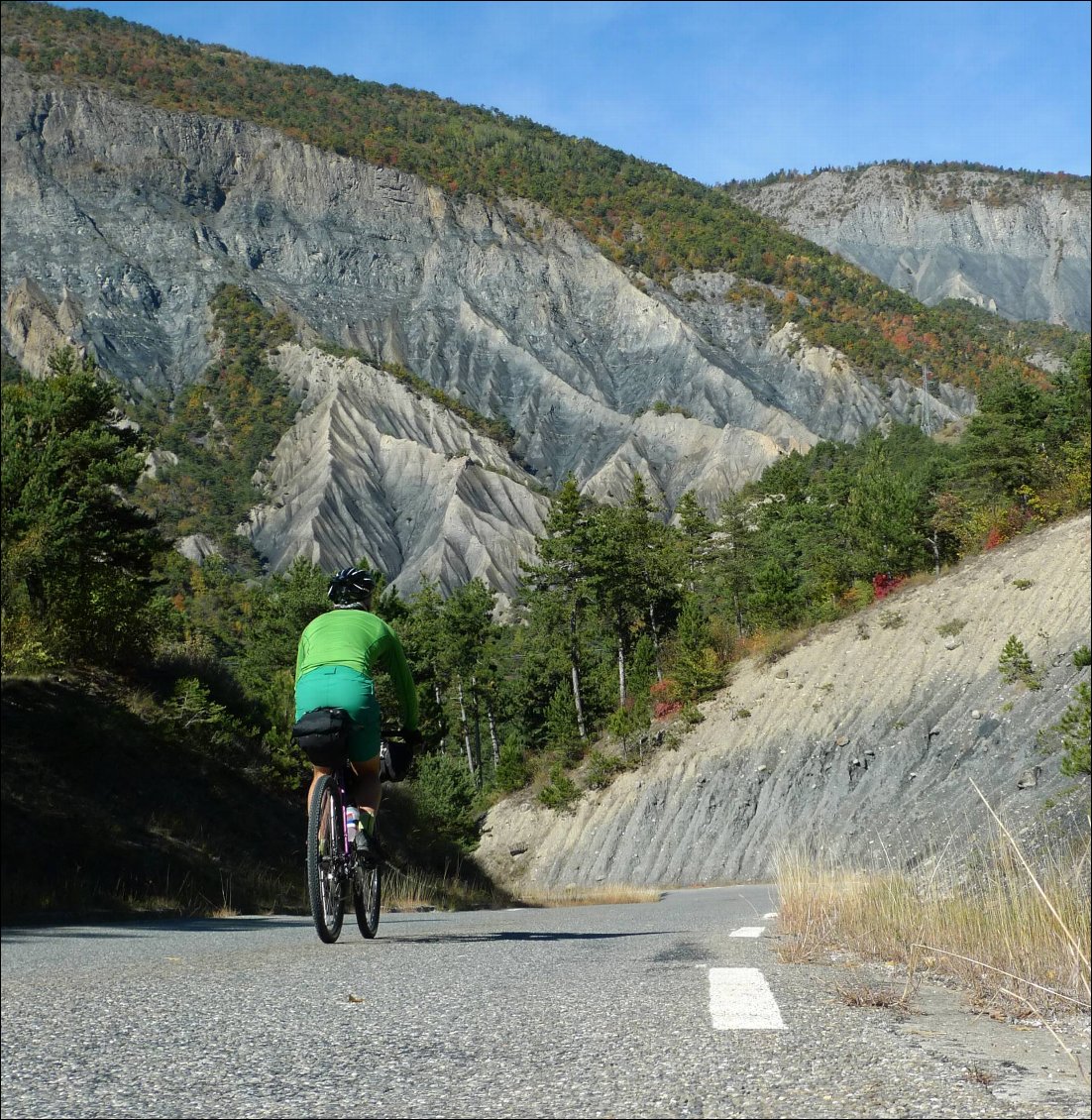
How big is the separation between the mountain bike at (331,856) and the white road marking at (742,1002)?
7.94 ft

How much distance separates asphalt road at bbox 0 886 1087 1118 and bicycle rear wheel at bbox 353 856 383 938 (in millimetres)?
314

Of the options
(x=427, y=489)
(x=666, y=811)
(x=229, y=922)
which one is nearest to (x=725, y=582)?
(x=666, y=811)

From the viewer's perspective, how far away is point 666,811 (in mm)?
47656

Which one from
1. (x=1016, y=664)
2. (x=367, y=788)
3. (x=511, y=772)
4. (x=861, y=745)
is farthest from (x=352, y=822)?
(x=511, y=772)

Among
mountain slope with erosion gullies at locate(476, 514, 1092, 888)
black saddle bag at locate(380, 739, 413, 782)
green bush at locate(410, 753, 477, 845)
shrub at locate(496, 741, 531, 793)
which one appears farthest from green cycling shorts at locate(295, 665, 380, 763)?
shrub at locate(496, 741, 531, 793)

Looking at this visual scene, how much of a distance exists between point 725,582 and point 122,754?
5217 cm

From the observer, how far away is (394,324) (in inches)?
6334

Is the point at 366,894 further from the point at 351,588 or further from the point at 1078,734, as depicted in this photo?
the point at 1078,734

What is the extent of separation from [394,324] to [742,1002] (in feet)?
529

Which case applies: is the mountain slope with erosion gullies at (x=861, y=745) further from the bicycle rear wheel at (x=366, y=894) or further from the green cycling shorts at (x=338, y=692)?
the green cycling shorts at (x=338, y=692)

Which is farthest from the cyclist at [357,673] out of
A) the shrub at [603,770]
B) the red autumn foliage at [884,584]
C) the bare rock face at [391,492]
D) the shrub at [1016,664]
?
the bare rock face at [391,492]

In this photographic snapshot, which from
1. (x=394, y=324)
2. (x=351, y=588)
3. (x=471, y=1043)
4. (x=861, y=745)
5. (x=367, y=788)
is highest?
(x=394, y=324)

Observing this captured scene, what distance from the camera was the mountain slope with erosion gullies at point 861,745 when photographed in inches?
1426

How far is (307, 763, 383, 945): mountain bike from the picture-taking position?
6820 mm
